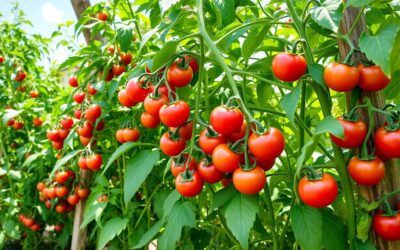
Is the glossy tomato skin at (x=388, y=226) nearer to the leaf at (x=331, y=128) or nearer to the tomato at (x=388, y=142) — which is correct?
the tomato at (x=388, y=142)

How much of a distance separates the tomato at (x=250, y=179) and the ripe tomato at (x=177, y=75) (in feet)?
0.94

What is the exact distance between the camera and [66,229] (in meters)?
2.84

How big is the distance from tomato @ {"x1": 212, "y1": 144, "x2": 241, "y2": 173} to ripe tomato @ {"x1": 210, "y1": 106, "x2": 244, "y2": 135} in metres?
0.04

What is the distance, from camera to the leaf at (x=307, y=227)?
789 mm

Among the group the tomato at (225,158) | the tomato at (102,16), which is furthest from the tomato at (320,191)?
the tomato at (102,16)

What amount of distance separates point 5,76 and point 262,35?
3026 mm

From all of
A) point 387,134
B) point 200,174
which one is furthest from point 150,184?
point 387,134

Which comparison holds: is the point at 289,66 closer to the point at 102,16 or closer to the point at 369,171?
the point at 369,171

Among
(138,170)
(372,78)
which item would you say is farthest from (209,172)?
(372,78)

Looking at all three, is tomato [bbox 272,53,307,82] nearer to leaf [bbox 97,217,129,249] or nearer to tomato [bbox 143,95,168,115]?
tomato [bbox 143,95,168,115]

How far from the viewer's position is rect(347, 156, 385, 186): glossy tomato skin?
0.75 m

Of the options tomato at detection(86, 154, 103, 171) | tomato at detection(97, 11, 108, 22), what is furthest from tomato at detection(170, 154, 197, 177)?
tomato at detection(97, 11, 108, 22)

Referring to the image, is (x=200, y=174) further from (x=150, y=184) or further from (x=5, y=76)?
(x=5, y=76)

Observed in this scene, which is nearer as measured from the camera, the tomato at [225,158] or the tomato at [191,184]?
the tomato at [225,158]
